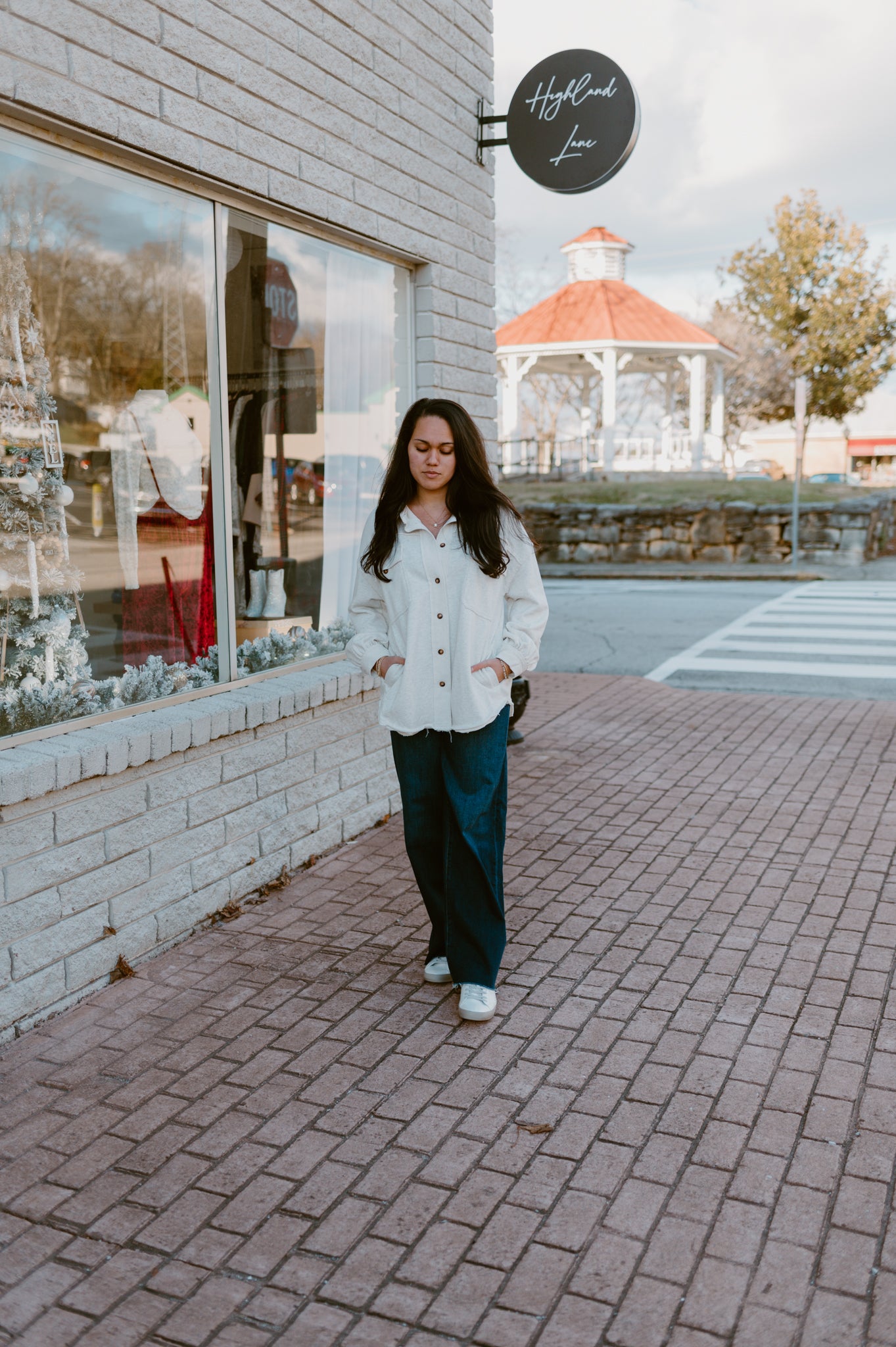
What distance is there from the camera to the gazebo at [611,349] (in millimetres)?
26609

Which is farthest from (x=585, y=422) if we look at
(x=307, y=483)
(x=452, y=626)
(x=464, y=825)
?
(x=464, y=825)

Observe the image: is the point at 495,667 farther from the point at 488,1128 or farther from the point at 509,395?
the point at 509,395

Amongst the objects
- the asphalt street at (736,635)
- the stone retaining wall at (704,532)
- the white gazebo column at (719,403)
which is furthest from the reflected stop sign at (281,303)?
the white gazebo column at (719,403)

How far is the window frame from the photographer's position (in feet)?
12.5

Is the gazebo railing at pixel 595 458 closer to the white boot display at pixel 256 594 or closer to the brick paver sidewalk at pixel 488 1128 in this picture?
the white boot display at pixel 256 594

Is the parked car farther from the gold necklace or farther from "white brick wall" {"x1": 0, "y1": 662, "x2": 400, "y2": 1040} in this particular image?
the gold necklace

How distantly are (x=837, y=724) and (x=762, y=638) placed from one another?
437cm

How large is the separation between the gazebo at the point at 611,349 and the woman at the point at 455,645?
2352cm

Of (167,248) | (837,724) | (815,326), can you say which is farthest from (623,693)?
(815,326)

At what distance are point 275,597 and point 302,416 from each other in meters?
0.87

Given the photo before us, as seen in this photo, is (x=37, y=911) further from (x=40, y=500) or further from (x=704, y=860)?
(x=704, y=860)

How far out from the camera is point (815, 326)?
34188 mm

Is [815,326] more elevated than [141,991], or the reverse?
[815,326]

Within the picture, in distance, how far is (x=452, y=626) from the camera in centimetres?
362
